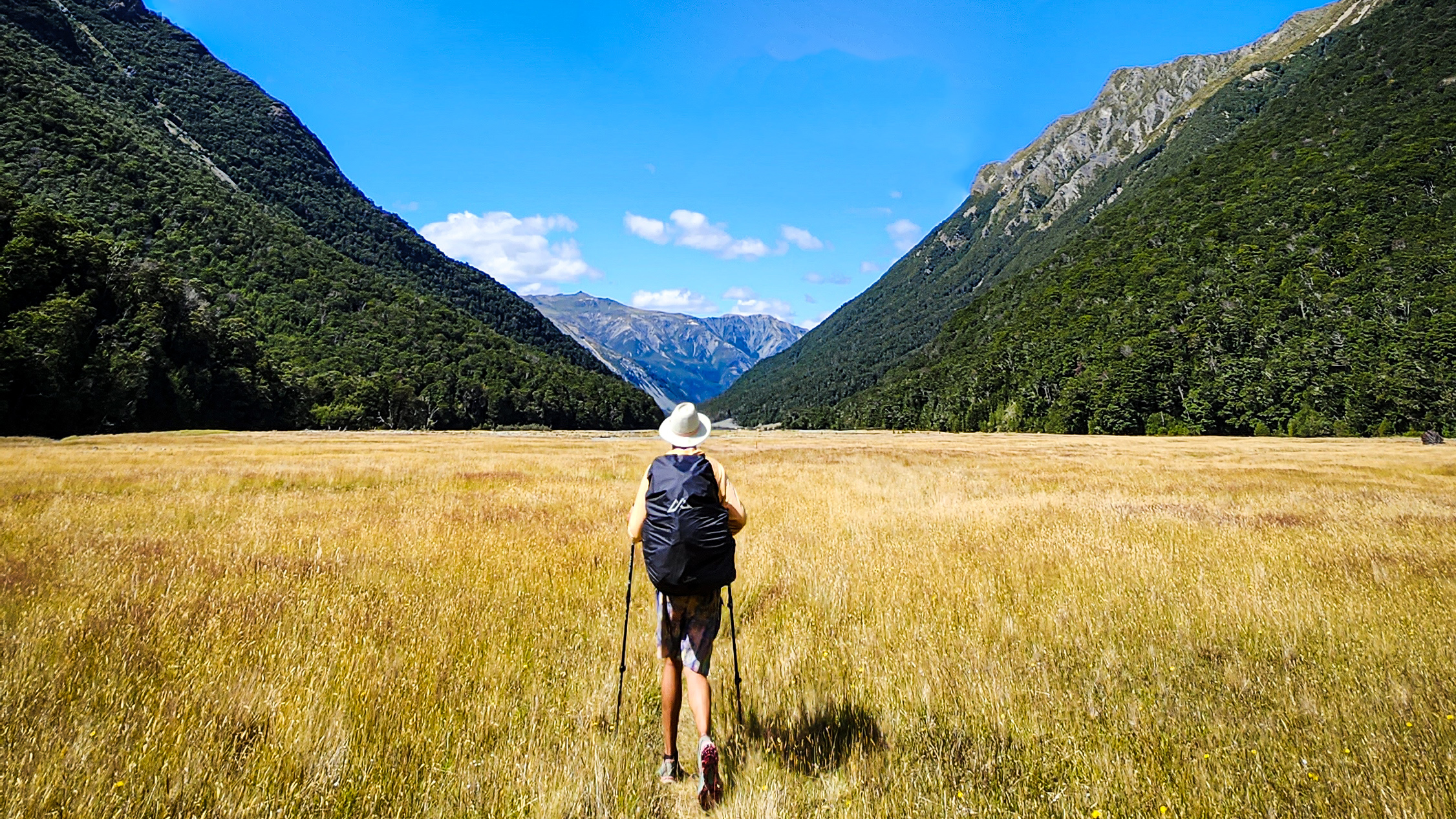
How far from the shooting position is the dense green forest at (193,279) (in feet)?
160

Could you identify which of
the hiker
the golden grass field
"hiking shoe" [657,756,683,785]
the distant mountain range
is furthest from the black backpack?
the distant mountain range

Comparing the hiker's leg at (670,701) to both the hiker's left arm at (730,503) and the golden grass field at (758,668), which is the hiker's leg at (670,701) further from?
the hiker's left arm at (730,503)

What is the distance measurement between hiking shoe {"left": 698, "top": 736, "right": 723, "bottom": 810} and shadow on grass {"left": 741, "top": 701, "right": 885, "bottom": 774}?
59 centimetres

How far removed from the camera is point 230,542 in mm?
8805

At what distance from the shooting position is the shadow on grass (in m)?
3.74

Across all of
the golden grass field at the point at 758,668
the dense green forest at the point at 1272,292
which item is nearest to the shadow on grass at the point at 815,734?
the golden grass field at the point at 758,668

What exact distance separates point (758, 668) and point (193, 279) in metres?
134

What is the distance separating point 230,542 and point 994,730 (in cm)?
1072

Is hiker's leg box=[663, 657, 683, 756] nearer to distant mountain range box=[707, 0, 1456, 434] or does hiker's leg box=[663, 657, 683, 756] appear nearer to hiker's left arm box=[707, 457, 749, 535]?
hiker's left arm box=[707, 457, 749, 535]

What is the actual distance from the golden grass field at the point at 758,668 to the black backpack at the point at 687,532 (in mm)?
1195

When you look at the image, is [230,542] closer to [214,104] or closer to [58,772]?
[58,772]

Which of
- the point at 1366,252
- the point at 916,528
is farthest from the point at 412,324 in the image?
the point at 1366,252

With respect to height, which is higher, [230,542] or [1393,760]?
[1393,760]

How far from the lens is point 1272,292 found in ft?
367
